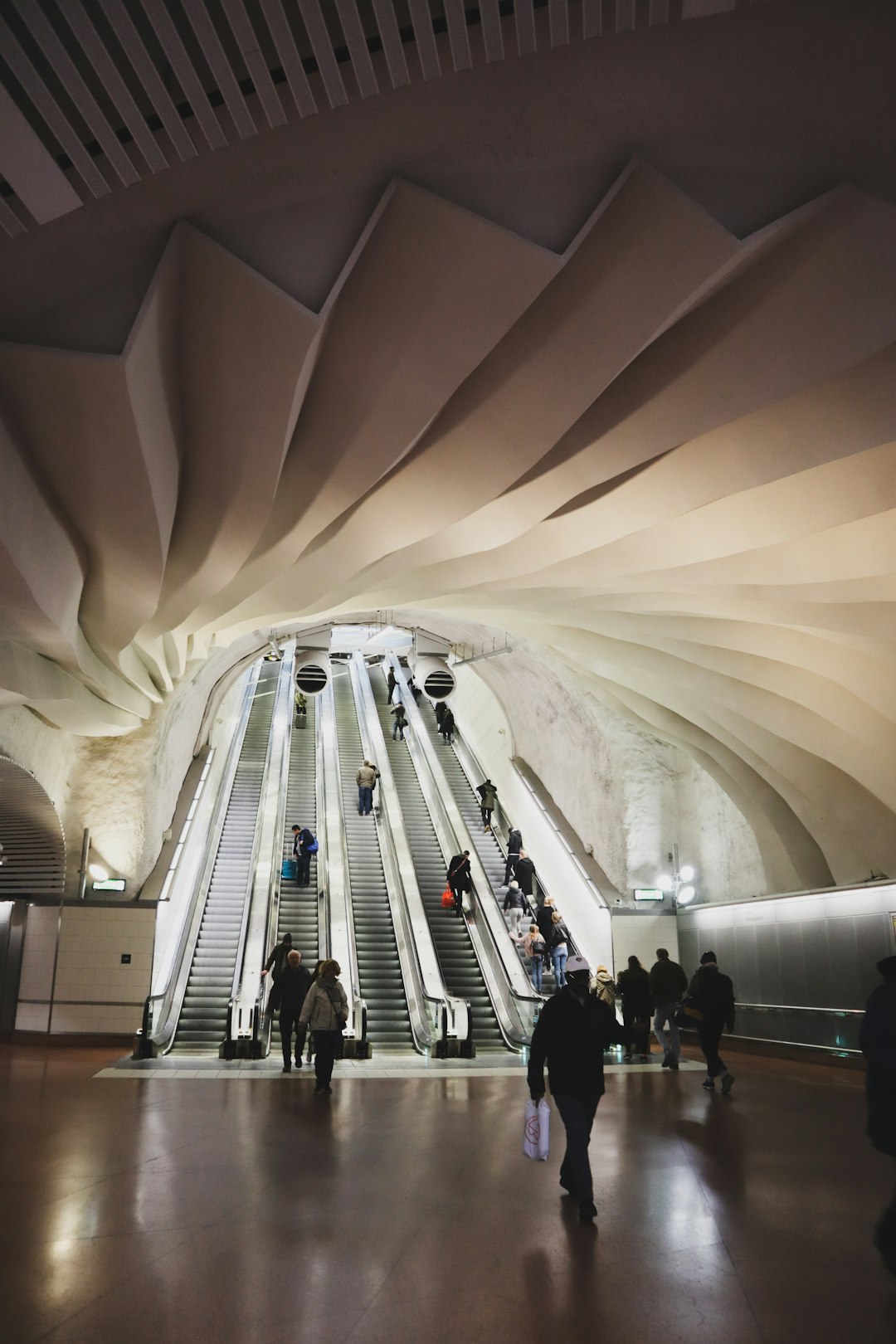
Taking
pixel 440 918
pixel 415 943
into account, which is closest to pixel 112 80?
pixel 415 943

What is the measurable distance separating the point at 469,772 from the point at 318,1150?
57.0 feet

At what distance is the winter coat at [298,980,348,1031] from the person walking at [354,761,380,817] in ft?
33.6

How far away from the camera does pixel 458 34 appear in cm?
291

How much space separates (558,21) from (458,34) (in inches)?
12.0

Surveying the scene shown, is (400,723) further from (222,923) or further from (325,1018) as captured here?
(325,1018)

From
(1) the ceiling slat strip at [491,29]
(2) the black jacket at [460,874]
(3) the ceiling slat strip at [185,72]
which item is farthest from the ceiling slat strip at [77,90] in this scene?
(2) the black jacket at [460,874]

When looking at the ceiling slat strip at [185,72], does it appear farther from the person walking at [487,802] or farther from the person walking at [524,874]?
the person walking at [487,802]

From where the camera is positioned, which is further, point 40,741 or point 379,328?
point 40,741

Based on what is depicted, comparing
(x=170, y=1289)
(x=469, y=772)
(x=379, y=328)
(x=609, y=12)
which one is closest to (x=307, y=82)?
(x=609, y=12)

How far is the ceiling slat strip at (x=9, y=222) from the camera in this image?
3406 mm

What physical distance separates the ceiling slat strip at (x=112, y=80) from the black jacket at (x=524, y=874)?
48.1 ft

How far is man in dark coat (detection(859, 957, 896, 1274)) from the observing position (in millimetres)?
4059

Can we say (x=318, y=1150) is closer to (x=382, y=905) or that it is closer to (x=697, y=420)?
(x=697, y=420)

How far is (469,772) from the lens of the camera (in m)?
23.5
